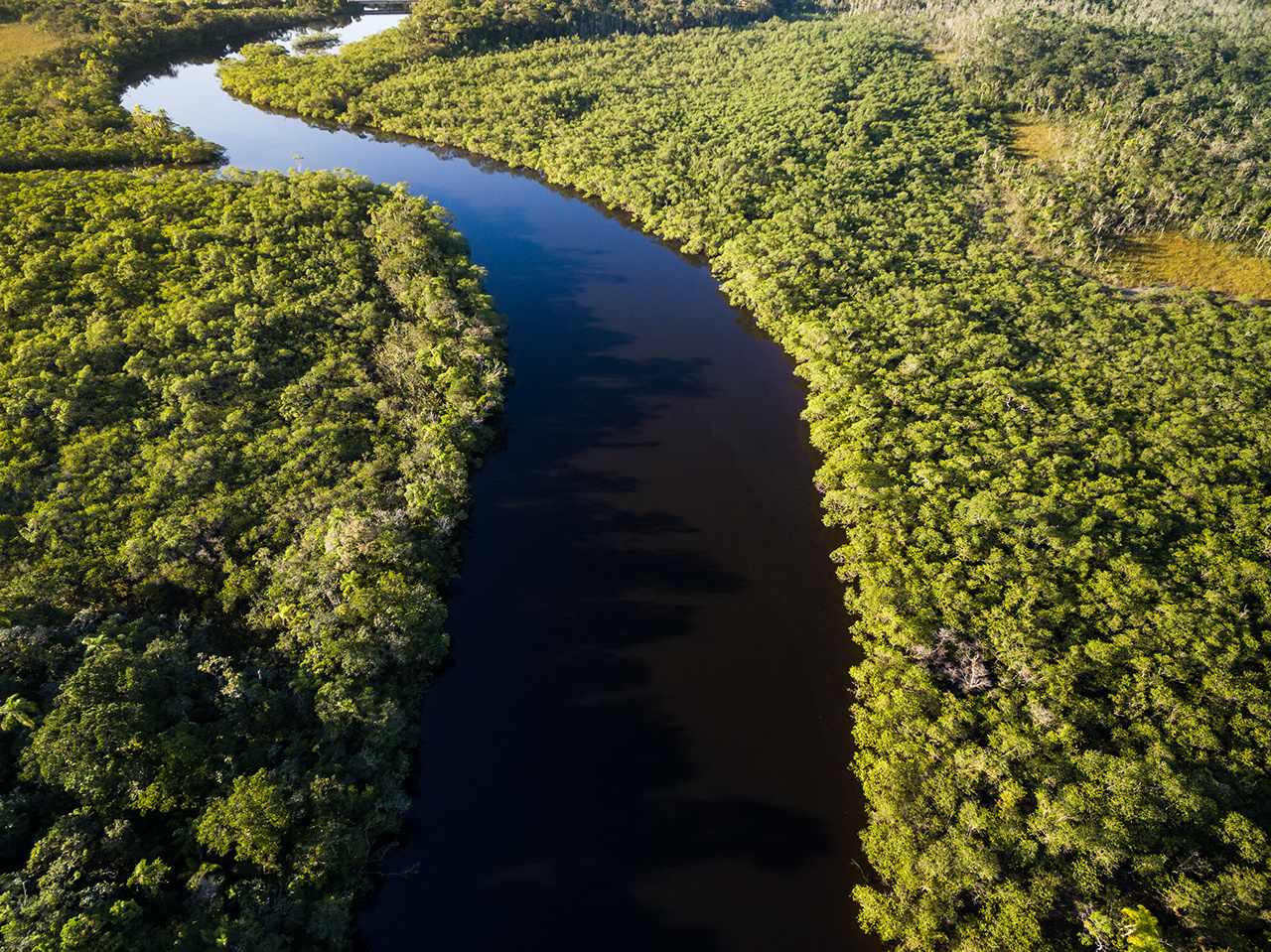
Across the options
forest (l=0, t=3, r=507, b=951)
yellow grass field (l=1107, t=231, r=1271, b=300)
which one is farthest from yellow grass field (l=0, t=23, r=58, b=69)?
yellow grass field (l=1107, t=231, r=1271, b=300)

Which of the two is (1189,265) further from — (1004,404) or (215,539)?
(215,539)

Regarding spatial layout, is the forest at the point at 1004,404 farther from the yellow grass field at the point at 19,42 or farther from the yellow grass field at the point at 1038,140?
the yellow grass field at the point at 19,42

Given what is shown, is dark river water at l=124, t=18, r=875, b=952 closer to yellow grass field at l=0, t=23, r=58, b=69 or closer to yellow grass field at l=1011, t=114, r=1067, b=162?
yellow grass field at l=1011, t=114, r=1067, b=162

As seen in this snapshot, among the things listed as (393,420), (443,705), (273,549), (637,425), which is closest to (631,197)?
(637,425)

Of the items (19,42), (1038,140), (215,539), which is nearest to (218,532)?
(215,539)

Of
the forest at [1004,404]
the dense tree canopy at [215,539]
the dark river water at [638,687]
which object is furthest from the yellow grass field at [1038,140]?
the dense tree canopy at [215,539]

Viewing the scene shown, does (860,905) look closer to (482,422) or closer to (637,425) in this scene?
(637,425)
